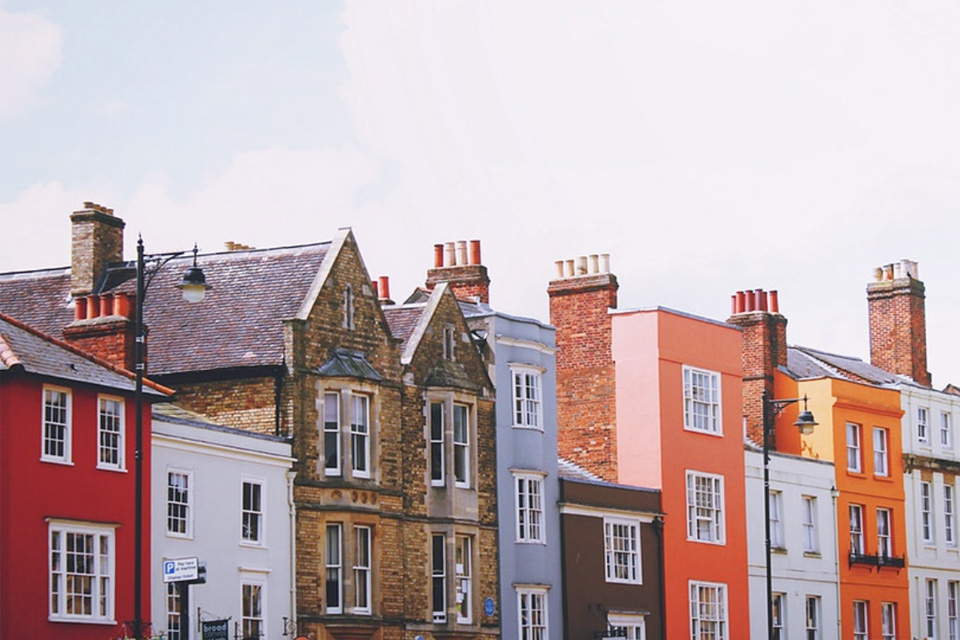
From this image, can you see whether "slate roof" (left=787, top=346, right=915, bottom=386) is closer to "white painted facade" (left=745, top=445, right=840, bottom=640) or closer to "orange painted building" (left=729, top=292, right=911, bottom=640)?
"orange painted building" (left=729, top=292, right=911, bottom=640)

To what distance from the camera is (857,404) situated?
235ft

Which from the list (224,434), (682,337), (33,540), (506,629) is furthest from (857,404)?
(33,540)

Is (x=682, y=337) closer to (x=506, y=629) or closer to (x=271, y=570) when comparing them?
(x=506, y=629)

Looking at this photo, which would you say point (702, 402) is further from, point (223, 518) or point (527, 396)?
point (223, 518)

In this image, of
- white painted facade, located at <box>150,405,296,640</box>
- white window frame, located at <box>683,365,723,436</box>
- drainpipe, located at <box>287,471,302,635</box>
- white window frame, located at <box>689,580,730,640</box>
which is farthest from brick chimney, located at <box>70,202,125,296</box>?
white window frame, located at <box>689,580,730,640</box>

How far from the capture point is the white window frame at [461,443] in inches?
2180

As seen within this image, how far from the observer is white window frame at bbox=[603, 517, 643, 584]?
198 feet

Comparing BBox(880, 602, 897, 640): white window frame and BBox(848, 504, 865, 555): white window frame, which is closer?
BBox(848, 504, 865, 555): white window frame

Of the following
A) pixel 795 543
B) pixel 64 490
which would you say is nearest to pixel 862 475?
pixel 795 543

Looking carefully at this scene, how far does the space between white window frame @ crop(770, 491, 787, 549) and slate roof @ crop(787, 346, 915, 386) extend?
4.88 meters

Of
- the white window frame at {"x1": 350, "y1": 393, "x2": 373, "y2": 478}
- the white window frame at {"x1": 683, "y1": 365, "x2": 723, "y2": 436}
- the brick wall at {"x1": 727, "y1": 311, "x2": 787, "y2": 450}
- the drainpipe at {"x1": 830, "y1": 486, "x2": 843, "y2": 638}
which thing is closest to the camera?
the white window frame at {"x1": 350, "y1": 393, "x2": 373, "y2": 478}

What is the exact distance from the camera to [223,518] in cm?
4738

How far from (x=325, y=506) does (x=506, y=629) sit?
819cm

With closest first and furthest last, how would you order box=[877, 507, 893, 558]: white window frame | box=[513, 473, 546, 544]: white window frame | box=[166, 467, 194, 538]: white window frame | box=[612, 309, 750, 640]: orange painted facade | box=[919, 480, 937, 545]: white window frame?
box=[166, 467, 194, 538]: white window frame, box=[513, 473, 546, 544]: white window frame, box=[612, 309, 750, 640]: orange painted facade, box=[877, 507, 893, 558]: white window frame, box=[919, 480, 937, 545]: white window frame
